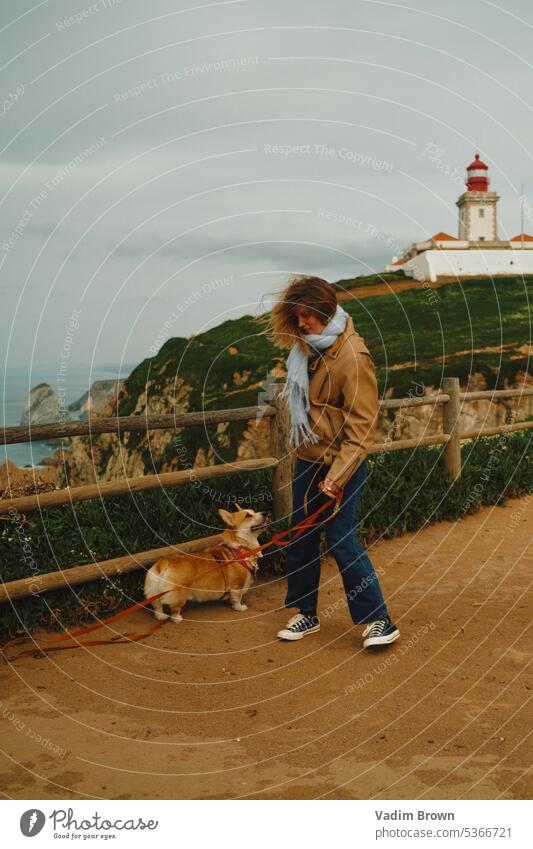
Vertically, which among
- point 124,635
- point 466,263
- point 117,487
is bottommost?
point 124,635

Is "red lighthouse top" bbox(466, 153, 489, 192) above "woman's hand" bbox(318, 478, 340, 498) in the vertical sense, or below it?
above

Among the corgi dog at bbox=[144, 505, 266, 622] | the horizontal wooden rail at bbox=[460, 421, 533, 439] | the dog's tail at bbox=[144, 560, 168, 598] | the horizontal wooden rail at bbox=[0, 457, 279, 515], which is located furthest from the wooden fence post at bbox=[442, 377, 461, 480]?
the dog's tail at bbox=[144, 560, 168, 598]

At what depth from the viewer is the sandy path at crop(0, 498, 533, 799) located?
366cm

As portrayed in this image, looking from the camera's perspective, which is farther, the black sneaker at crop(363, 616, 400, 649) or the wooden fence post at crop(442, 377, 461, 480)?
the wooden fence post at crop(442, 377, 461, 480)

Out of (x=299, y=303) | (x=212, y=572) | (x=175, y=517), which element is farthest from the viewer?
(x=175, y=517)

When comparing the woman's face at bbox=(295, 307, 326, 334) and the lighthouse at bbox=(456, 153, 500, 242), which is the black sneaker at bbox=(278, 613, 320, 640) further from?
the lighthouse at bbox=(456, 153, 500, 242)

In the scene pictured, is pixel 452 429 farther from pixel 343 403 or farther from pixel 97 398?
pixel 97 398

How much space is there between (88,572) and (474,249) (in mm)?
42065

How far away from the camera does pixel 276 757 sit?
12.8 ft

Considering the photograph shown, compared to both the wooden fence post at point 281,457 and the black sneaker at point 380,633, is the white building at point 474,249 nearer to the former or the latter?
the wooden fence post at point 281,457

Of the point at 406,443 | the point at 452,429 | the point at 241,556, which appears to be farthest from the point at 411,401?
the point at 241,556

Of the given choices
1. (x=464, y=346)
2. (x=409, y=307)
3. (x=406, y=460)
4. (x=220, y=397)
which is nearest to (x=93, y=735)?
(x=406, y=460)

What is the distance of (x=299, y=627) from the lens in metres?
5.58
